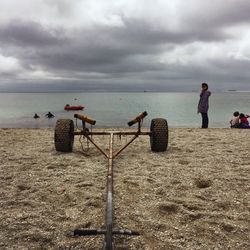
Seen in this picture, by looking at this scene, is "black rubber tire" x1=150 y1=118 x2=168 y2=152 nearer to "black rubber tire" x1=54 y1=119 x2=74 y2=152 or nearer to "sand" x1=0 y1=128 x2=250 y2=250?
"sand" x1=0 y1=128 x2=250 y2=250

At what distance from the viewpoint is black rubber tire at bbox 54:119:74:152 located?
902cm

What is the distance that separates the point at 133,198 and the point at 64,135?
4.11 m

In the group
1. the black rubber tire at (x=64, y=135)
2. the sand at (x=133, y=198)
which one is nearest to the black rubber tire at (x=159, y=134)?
the sand at (x=133, y=198)

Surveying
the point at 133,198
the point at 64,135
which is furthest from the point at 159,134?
the point at 133,198

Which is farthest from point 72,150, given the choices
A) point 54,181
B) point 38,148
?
point 54,181

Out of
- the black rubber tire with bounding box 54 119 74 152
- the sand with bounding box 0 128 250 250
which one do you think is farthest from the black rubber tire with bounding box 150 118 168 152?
the black rubber tire with bounding box 54 119 74 152

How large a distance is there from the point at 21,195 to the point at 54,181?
0.94 metres

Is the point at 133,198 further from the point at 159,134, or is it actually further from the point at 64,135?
the point at 64,135

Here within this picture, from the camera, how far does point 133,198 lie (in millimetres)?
5625

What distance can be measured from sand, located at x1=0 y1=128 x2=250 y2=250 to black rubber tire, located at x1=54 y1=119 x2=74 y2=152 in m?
0.38

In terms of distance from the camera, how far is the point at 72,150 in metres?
9.77

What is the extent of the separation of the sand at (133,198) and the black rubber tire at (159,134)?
291 millimetres

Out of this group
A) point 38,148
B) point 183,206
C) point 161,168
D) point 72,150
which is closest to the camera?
point 183,206

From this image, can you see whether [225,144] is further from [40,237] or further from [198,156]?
[40,237]
